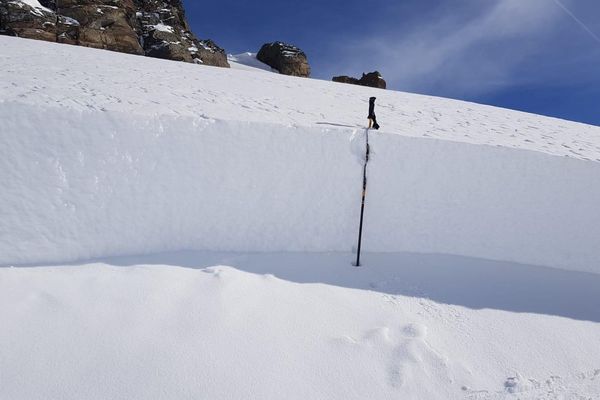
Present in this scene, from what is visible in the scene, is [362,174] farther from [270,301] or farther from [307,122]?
[270,301]

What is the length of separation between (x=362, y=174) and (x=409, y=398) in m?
3.08

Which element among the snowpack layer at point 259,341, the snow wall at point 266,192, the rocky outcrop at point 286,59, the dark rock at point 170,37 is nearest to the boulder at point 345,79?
the rocky outcrop at point 286,59

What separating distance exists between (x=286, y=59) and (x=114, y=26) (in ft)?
58.4

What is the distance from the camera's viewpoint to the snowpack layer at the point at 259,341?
8.85 ft

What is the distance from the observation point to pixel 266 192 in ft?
15.7

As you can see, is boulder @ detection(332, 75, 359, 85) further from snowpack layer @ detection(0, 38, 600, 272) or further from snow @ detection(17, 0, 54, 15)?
snowpack layer @ detection(0, 38, 600, 272)

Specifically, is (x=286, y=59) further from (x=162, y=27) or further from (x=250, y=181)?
(x=250, y=181)

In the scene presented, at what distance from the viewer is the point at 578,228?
5.34m

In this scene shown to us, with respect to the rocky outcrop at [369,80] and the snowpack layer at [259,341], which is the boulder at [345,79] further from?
the snowpack layer at [259,341]

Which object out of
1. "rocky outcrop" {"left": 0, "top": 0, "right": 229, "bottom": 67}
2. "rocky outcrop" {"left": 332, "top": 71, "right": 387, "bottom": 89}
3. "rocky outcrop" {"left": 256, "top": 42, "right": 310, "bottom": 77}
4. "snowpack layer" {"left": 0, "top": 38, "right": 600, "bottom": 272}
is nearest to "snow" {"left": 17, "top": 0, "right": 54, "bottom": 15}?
"rocky outcrop" {"left": 0, "top": 0, "right": 229, "bottom": 67}

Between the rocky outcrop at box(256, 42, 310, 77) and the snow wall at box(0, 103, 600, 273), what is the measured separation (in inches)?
1294

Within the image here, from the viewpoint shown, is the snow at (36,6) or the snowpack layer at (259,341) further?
the snow at (36,6)

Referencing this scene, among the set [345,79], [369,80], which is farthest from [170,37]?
[369,80]

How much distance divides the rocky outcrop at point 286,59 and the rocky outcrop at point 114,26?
307 inches
